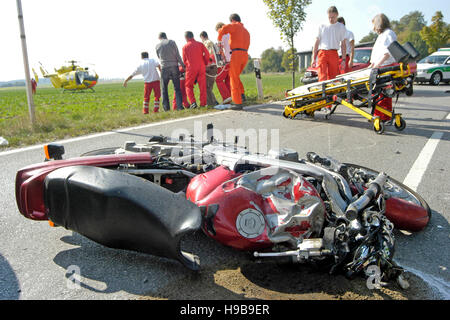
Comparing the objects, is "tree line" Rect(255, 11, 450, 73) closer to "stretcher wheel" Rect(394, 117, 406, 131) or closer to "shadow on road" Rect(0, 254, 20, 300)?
"stretcher wheel" Rect(394, 117, 406, 131)

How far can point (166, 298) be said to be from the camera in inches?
86.9

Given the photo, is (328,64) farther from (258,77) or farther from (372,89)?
(258,77)

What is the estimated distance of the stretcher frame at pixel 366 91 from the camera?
6230mm

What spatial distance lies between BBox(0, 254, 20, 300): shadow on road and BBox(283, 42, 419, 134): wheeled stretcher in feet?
19.2

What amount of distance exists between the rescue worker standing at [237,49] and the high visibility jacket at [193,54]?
87cm

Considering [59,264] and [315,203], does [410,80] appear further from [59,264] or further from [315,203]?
[59,264]

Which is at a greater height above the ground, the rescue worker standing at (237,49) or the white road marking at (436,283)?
the rescue worker standing at (237,49)

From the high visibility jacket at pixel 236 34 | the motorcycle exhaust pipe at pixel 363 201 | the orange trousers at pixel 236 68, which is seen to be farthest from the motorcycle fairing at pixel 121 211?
the high visibility jacket at pixel 236 34

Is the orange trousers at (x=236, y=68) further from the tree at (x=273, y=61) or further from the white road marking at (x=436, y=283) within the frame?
the tree at (x=273, y=61)

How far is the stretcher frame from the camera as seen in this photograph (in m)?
6.23

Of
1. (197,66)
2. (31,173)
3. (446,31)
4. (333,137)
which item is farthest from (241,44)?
(446,31)

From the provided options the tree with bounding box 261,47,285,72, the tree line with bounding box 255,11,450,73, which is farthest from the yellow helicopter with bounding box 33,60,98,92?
the tree with bounding box 261,47,285,72
